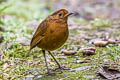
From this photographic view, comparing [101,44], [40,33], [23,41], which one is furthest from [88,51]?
[23,41]

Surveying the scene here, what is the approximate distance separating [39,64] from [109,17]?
5107mm

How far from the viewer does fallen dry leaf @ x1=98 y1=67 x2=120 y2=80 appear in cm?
347

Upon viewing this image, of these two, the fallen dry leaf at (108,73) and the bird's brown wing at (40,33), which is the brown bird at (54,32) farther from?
the fallen dry leaf at (108,73)

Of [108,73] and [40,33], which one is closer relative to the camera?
[108,73]

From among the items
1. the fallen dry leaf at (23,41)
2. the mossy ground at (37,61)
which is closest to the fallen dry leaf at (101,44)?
the mossy ground at (37,61)

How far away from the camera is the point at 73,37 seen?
6.04 m

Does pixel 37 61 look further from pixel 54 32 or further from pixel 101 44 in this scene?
pixel 101 44

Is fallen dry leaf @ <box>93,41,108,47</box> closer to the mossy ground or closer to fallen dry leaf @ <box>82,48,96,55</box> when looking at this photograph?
the mossy ground

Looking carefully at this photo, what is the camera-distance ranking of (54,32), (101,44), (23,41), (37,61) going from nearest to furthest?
(54,32) → (37,61) → (101,44) → (23,41)

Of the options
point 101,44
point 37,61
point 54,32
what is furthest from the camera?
point 101,44

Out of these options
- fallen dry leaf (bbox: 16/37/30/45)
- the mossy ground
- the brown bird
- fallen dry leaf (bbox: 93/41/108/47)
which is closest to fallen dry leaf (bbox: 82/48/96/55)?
the mossy ground

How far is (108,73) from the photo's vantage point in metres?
3.57

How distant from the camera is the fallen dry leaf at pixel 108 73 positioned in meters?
3.47

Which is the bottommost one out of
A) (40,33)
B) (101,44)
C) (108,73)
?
(108,73)
